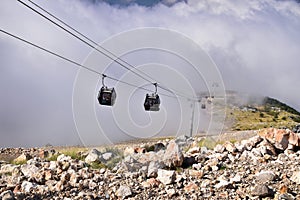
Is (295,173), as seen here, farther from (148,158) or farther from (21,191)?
(21,191)

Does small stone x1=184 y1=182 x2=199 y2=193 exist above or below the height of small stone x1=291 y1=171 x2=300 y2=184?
below

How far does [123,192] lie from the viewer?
10.4m

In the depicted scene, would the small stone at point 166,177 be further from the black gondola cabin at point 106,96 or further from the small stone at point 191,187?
the black gondola cabin at point 106,96

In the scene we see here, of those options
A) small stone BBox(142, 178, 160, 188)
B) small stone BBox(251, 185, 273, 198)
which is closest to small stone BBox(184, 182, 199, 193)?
small stone BBox(142, 178, 160, 188)

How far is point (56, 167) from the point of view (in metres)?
12.7

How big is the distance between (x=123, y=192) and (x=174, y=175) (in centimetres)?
160

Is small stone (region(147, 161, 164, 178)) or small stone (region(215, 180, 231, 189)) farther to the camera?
small stone (region(147, 161, 164, 178))

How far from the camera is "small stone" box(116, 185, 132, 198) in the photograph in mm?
10281

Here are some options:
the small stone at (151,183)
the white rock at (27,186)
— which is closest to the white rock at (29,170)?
the white rock at (27,186)

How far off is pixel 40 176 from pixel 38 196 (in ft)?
4.53

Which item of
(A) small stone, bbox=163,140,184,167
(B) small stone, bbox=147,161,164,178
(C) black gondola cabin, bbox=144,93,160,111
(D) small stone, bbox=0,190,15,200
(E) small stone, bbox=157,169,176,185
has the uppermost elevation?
(C) black gondola cabin, bbox=144,93,160,111

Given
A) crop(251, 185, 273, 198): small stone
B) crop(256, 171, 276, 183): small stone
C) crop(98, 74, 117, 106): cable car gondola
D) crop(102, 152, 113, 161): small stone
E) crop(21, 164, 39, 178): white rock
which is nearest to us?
crop(251, 185, 273, 198): small stone

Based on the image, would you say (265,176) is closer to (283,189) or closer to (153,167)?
(283,189)

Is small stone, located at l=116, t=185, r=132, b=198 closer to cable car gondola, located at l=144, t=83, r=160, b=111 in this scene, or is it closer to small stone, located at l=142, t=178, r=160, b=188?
small stone, located at l=142, t=178, r=160, b=188
